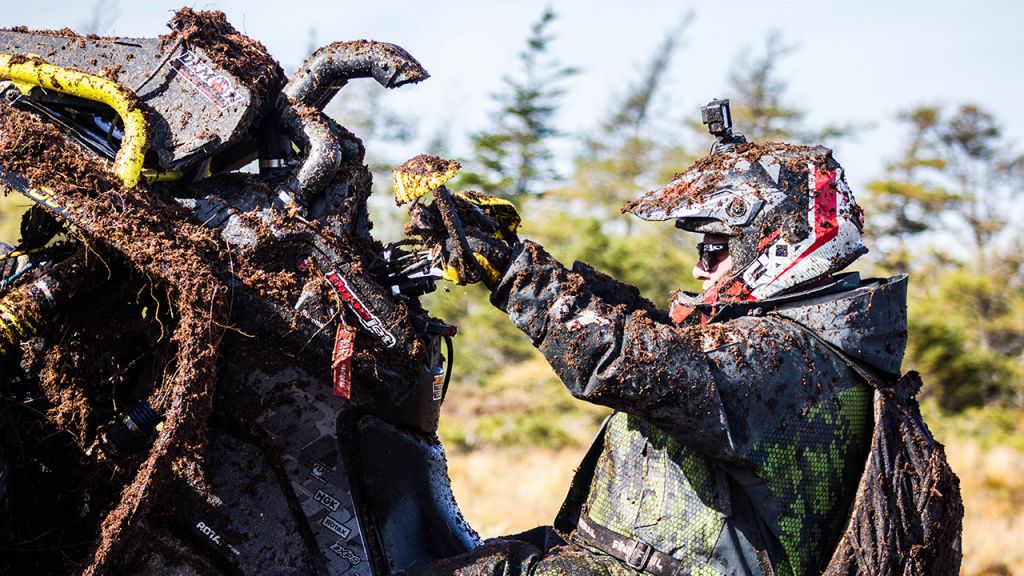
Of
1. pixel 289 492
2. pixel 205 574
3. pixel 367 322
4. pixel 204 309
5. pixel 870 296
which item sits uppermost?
pixel 870 296

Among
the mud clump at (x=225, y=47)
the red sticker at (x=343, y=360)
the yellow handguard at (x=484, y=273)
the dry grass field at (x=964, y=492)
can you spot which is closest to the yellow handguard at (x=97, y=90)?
the mud clump at (x=225, y=47)

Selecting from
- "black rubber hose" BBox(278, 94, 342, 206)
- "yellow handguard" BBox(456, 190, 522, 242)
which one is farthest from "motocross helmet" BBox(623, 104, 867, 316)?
"black rubber hose" BBox(278, 94, 342, 206)

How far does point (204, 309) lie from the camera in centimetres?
294

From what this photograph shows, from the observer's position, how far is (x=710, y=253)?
3.61m

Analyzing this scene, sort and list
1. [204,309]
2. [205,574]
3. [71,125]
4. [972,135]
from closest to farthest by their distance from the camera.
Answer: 1. [204,309]
2. [205,574]
3. [71,125]
4. [972,135]

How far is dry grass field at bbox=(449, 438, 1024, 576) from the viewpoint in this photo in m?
8.23

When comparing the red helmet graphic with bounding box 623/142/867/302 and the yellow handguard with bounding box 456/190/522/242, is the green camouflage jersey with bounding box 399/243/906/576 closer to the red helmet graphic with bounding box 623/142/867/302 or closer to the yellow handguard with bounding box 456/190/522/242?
the red helmet graphic with bounding box 623/142/867/302

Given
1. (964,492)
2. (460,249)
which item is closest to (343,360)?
(460,249)

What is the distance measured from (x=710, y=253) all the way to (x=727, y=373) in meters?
0.71

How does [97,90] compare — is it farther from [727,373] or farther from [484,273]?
[727,373]

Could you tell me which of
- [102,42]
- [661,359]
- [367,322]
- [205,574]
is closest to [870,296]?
[661,359]

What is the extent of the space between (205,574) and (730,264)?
2089 mm

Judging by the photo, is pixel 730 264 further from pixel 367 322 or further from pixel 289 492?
pixel 289 492

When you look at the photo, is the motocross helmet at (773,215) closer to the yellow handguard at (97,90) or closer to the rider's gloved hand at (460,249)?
the rider's gloved hand at (460,249)
